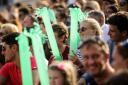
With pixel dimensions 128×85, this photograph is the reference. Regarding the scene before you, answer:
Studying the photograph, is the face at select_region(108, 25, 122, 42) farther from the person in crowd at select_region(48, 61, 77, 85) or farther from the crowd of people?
the person in crowd at select_region(48, 61, 77, 85)

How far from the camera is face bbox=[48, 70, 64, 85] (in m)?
4.58

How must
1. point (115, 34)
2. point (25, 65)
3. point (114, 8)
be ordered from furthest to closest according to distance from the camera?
1. point (114, 8)
2. point (115, 34)
3. point (25, 65)

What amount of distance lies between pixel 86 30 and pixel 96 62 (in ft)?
6.40

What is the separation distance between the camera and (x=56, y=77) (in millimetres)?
4605

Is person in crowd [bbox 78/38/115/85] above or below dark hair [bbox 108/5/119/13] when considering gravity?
below

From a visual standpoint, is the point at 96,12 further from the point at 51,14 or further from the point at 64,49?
the point at 64,49

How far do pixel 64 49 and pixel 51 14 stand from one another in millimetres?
801

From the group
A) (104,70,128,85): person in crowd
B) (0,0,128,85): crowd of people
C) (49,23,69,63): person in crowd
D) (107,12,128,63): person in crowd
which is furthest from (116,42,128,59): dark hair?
(49,23,69,63): person in crowd

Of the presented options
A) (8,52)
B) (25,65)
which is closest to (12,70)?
(8,52)

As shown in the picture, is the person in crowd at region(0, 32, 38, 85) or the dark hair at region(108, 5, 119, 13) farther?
the dark hair at region(108, 5, 119, 13)

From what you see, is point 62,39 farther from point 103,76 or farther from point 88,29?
point 103,76

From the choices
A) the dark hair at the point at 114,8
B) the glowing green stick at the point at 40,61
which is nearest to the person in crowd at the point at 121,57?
the glowing green stick at the point at 40,61

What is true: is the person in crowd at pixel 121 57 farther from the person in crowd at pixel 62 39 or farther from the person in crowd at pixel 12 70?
the person in crowd at pixel 62 39

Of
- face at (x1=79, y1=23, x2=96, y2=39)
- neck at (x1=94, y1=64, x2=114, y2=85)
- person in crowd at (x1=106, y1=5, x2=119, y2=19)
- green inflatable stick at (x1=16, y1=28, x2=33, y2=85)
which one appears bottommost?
neck at (x1=94, y1=64, x2=114, y2=85)
